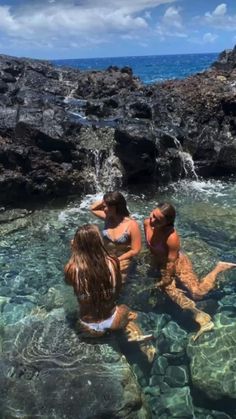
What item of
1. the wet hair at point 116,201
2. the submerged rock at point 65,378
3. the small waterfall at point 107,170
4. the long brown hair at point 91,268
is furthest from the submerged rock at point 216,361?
the small waterfall at point 107,170

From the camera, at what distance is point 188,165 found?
1583 centimetres

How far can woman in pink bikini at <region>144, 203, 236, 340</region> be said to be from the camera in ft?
26.4

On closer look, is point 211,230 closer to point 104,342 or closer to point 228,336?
point 228,336

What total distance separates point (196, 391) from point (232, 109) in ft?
42.8

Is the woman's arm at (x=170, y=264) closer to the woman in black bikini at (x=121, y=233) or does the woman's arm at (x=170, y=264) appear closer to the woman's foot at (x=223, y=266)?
the woman in black bikini at (x=121, y=233)

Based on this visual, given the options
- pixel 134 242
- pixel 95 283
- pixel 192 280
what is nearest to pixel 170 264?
pixel 192 280

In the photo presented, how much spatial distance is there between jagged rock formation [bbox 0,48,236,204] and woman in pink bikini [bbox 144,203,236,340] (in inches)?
246

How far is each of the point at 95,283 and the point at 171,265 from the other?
88.5 inches

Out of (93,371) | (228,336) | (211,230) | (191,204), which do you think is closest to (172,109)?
(191,204)

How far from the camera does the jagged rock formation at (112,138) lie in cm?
1415

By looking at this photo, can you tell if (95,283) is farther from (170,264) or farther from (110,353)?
(170,264)

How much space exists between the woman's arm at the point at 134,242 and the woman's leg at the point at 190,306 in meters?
0.81

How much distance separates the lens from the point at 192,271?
849 cm

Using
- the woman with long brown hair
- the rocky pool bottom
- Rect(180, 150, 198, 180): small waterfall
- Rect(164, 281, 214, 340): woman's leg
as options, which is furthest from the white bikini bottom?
Rect(180, 150, 198, 180): small waterfall
